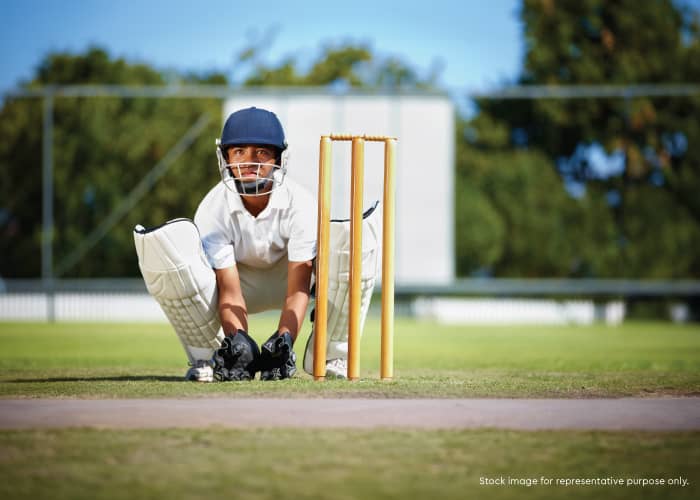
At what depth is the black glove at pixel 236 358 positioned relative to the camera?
435 centimetres

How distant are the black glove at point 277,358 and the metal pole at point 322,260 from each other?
115 millimetres

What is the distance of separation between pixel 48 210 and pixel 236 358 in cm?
1529

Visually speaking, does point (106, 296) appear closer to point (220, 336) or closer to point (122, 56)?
point (122, 56)

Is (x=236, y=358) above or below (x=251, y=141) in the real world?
below

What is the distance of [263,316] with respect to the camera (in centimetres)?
1969

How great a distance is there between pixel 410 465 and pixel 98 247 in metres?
17.2

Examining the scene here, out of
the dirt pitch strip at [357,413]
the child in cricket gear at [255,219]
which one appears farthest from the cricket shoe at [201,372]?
the dirt pitch strip at [357,413]

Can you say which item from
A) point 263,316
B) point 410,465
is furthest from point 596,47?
point 410,465

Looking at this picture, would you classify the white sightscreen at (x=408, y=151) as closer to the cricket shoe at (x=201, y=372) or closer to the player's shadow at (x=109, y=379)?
the player's shadow at (x=109, y=379)

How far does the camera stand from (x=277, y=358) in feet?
14.6

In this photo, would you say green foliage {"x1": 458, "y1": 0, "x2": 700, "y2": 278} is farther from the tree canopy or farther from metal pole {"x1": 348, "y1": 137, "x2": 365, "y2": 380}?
metal pole {"x1": 348, "y1": 137, "x2": 365, "y2": 380}

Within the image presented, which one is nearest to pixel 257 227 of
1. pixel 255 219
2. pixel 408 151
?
pixel 255 219

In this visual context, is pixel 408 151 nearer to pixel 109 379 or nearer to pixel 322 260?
pixel 109 379

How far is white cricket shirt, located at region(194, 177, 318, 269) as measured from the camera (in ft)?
15.4
